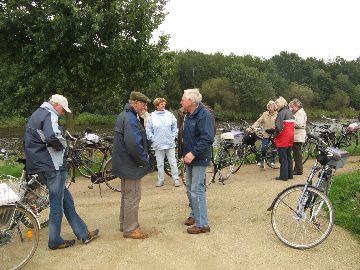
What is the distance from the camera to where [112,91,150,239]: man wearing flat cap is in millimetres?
5062

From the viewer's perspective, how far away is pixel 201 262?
14.9ft

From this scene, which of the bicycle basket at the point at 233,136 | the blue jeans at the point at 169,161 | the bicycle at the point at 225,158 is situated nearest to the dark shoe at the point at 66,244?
the blue jeans at the point at 169,161

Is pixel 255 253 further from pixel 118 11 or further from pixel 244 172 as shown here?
pixel 118 11

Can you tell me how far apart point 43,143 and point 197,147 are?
6.17ft

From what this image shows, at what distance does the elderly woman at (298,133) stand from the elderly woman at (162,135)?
9.41ft

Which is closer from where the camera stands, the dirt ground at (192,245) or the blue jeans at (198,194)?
the dirt ground at (192,245)

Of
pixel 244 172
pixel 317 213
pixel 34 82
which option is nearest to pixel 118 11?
pixel 34 82

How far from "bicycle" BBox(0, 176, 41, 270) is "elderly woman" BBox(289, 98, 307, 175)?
642 centimetres

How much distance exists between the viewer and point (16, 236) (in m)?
4.57

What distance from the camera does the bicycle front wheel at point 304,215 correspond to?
16.0 ft

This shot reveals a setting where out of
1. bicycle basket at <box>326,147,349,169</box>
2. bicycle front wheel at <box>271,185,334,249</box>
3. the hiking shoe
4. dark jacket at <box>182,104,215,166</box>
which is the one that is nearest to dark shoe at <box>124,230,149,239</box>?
the hiking shoe

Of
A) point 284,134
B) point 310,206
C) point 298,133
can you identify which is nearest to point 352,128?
point 298,133

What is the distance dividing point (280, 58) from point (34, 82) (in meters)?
94.8

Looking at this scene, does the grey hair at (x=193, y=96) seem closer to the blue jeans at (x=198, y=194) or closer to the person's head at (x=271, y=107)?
the blue jeans at (x=198, y=194)
